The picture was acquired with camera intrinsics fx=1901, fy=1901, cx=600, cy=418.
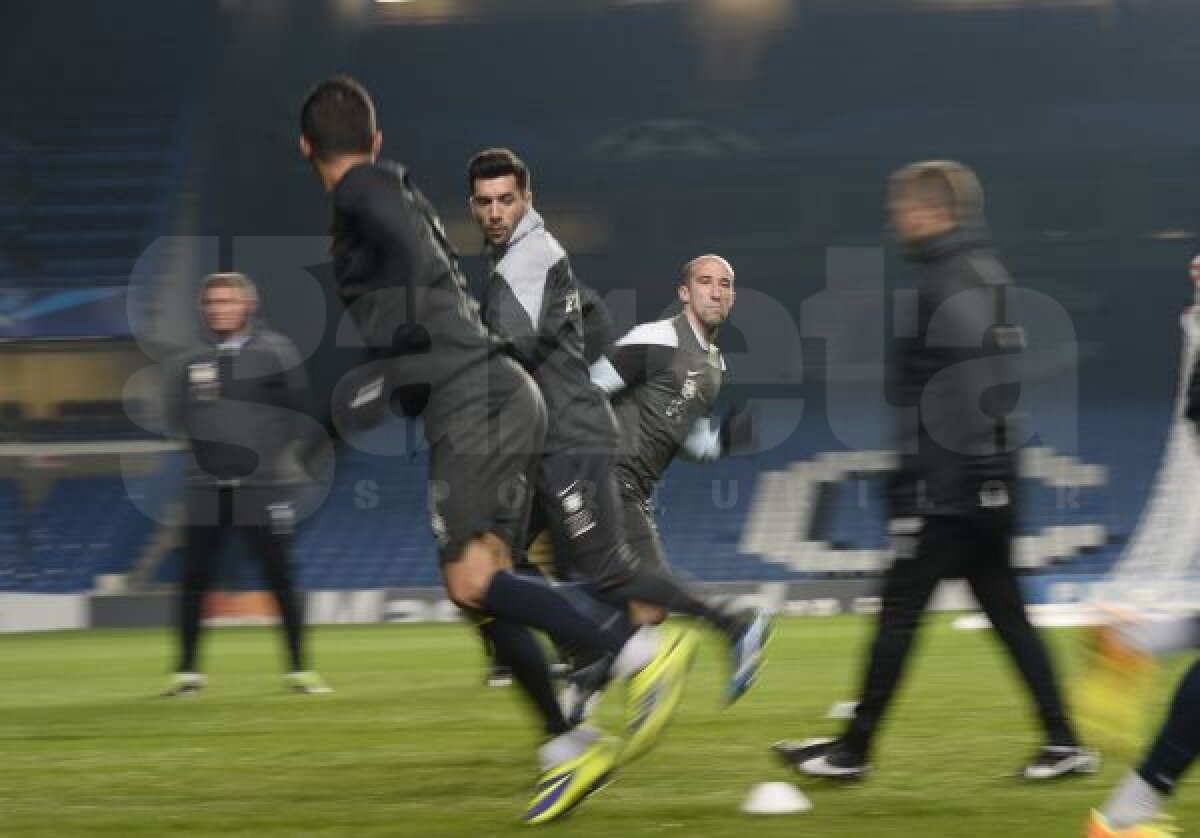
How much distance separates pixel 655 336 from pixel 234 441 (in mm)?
2461

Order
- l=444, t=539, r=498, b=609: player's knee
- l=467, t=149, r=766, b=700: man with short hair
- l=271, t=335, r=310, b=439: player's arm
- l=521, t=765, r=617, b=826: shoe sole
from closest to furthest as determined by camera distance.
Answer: l=521, t=765, r=617, b=826: shoe sole
l=444, t=539, r=498, b=609: player's knee
l=467, t=149, r=766, b=700: man with short hair
l=271, t=335, r=310, b=439: player's arm

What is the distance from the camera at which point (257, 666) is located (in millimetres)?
12453

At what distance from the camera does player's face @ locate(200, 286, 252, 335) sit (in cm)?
971

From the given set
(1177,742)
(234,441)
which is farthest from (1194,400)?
(234,441)

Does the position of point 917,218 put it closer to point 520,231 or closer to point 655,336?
point 520,231

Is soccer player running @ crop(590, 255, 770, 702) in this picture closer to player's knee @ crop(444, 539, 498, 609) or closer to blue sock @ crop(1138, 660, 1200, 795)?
player's knee @ crop(444, 539, 498, 609)

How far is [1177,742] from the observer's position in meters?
4.55

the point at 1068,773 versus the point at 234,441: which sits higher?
the point at 234,441

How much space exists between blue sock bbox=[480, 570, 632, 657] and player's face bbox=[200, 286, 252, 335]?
183 inches

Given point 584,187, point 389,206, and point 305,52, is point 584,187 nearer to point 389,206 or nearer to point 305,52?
point 305,52

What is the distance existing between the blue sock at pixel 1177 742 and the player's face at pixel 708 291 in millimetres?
4420

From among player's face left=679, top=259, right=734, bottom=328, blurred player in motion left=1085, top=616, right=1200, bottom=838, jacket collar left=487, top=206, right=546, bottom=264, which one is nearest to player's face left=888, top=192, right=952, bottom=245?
jacket collar left=487, top=206, right=546, bottom=264

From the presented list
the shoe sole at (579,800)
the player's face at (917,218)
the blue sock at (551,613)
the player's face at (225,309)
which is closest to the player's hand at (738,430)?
the player's face at (225,309)

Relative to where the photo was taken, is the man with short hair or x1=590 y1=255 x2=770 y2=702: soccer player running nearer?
the man with short hair
